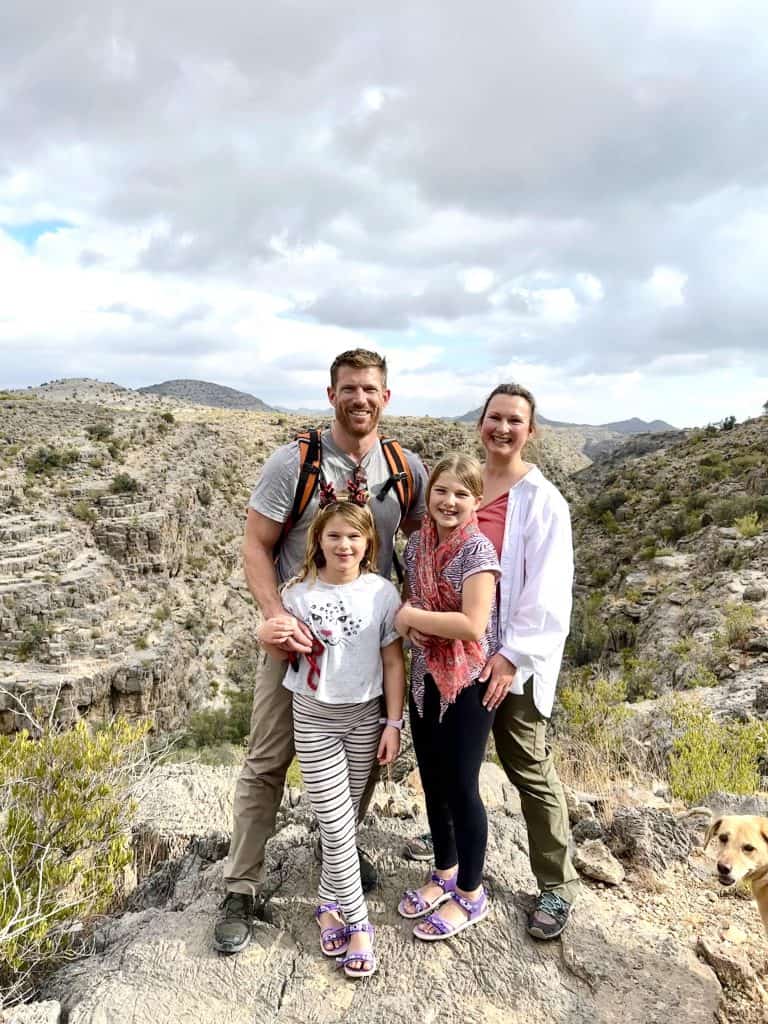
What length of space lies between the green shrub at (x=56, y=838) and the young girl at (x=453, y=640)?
1.59m

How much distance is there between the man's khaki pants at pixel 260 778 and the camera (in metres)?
2.67

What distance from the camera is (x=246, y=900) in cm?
270

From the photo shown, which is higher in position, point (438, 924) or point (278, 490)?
point (278, 490)

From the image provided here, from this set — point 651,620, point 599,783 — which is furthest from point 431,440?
point 599,783

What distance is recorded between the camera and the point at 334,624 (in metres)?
2.44

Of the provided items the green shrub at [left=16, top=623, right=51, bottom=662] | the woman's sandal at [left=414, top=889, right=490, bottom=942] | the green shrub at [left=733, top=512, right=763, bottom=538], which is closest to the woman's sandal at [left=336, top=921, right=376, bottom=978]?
the woman's sandal at [left=414, top=889, right=490, bottom=942]

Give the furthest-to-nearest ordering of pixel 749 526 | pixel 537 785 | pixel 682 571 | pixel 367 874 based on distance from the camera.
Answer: pixel 682 571
pixel 749 526
pixel 367 874
pixel 537 785

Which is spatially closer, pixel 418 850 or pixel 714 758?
pixel 418 850

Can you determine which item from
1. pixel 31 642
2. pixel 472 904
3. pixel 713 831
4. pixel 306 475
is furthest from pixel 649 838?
pixel 31 642

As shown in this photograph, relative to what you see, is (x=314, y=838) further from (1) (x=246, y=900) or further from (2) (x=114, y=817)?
(2) (x=114, y=817)

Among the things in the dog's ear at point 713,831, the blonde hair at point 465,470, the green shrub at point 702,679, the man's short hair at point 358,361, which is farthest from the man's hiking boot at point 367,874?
the green shrub at point 702,679

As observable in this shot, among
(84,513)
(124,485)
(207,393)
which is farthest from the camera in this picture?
(207,393)

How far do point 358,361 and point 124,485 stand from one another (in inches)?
1069

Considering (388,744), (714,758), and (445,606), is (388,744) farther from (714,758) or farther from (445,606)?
(714,758)
